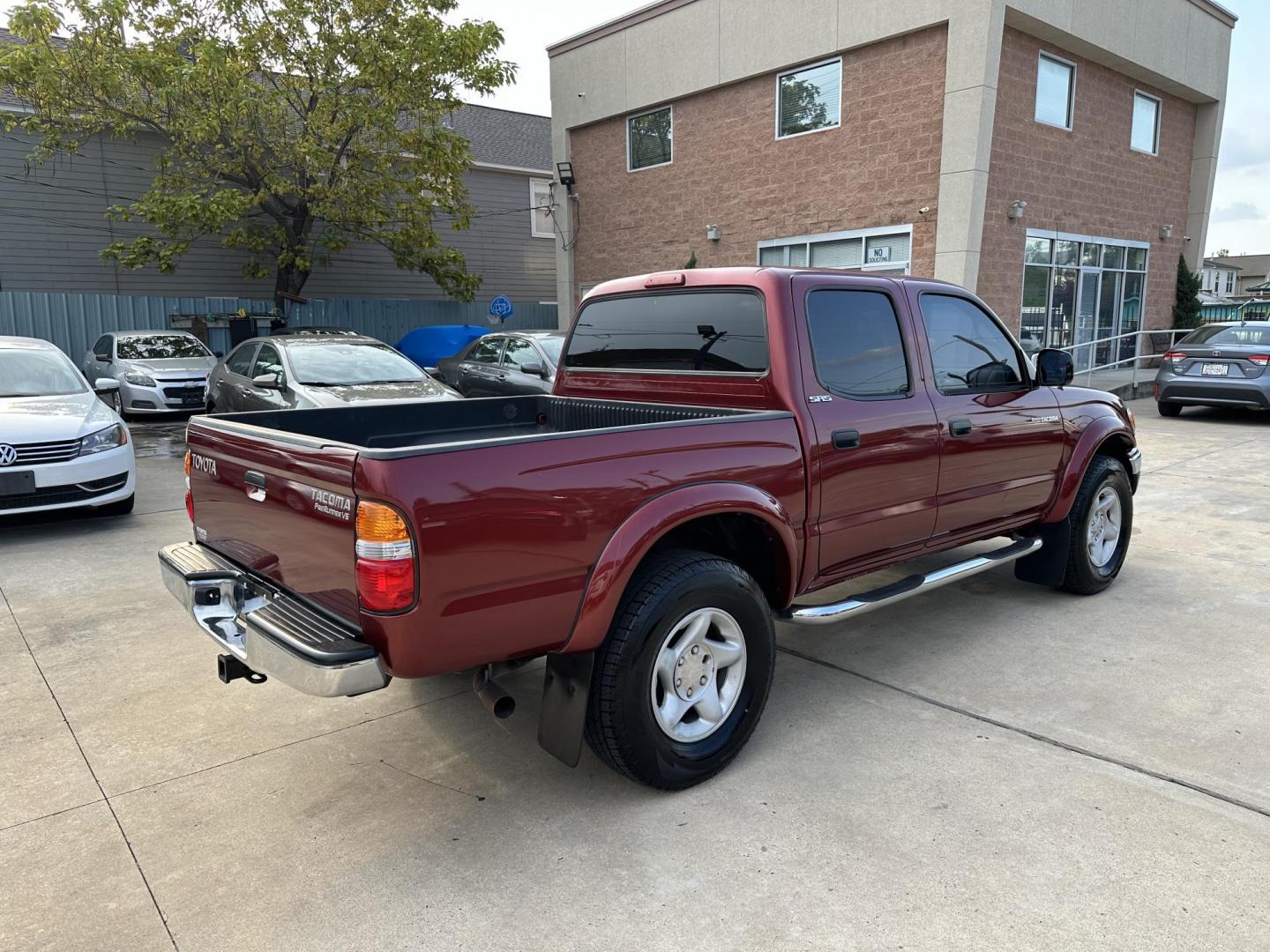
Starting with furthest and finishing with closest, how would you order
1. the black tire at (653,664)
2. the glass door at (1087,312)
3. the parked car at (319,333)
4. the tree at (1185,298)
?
the tree at (1185,298) < the glass door at (1087,312) < the parked car at (319,333) < the black tire at (653,664)

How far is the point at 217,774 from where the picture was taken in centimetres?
331

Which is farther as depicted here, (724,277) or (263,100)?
(263,100)

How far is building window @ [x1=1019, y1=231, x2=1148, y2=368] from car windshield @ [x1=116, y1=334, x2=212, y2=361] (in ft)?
46.0

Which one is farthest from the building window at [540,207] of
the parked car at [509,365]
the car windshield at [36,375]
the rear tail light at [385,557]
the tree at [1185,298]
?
the rear tail light at [385,557]

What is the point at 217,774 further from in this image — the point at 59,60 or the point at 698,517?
the point at 59,60

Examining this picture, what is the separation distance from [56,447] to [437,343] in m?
11.6

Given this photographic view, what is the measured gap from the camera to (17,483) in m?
6.34

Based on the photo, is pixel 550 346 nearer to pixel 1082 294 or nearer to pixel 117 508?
pixel 117 508

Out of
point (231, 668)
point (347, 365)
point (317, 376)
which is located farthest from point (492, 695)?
point (347, 365)

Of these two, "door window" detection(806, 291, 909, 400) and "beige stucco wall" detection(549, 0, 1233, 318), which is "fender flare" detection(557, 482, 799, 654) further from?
"beige stucco wall" detection(549, 0, 1233, 318)

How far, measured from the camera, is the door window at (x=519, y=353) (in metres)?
11.4

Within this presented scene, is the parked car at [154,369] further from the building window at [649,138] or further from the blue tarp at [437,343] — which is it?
the building window at [649,138]

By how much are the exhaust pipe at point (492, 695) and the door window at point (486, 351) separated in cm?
954

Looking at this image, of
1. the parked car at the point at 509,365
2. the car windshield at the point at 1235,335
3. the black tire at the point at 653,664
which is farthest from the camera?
the car windshield at the point at 1235,335
